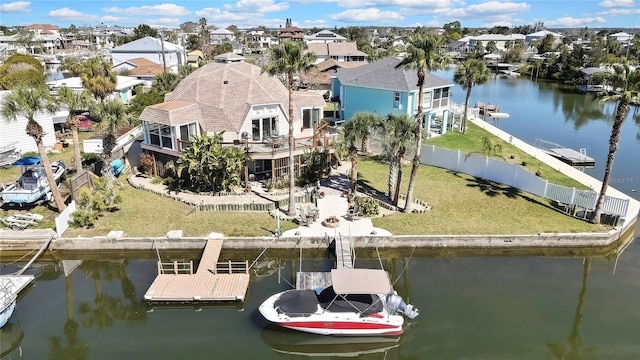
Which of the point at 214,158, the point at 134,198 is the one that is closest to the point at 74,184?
the point at 134,198

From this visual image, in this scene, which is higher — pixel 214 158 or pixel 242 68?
pixel 242 68

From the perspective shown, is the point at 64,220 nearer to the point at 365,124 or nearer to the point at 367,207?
the point at 367,207

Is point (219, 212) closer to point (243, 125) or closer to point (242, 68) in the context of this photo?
point (243, 125)

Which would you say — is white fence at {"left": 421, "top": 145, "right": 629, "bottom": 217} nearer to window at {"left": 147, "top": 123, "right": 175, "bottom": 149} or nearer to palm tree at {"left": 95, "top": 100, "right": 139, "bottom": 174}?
window at {"left": 147, "top": 123, "right": 175, "bottom": 149}

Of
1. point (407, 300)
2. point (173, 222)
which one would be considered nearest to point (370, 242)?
point (407, 300)

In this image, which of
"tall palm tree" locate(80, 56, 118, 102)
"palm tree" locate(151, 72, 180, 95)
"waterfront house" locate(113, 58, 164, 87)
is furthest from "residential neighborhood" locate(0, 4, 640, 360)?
"waterfront house" locate(113, 58, 164, 87)

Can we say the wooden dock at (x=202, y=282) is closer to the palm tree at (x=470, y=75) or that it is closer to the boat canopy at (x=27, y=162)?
the boat canopy at (x=27, y=162)

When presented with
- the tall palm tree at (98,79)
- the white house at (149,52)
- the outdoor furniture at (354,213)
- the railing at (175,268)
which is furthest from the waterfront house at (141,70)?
the railing at (175,268)
